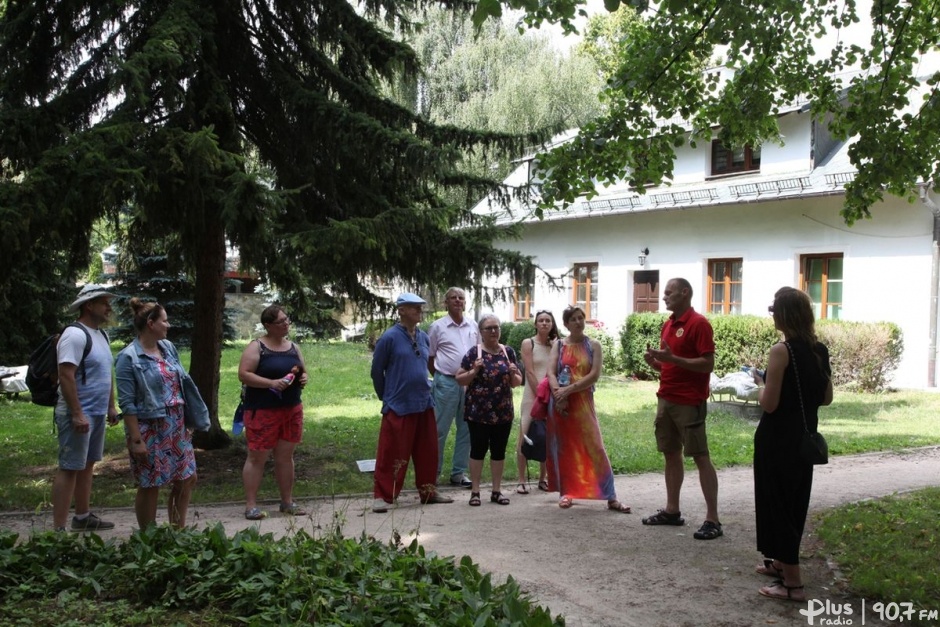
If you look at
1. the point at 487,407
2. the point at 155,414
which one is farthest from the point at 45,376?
the point at 487,407

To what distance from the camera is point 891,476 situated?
30.5ft

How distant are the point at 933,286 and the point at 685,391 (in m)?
12.8

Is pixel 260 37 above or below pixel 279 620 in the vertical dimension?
above

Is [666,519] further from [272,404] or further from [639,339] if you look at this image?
[639,339]

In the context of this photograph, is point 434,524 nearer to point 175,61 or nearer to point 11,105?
point 175,61

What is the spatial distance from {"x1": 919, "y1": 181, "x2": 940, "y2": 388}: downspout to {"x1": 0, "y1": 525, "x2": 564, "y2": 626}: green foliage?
15.0m

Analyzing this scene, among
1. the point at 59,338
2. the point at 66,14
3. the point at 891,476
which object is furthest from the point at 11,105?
the point at 891,476

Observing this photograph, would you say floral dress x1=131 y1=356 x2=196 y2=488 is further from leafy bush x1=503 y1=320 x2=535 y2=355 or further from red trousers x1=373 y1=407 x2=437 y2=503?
leafy bush x1=503 y1=320 x2=535 y2=355

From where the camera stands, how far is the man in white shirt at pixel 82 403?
610 cm

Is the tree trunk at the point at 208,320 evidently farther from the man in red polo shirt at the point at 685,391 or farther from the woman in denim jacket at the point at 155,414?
the man in red polo shirt at the point at 685,391

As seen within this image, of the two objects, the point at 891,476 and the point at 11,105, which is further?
the point at 891,476

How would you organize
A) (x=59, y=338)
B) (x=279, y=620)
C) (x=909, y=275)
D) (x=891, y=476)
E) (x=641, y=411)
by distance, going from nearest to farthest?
(x=279, y=620) → (x=59, y=338) → (x=891, y=476) → (x=641, y=411) → (x=909, y=275)

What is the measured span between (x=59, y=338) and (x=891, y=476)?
8.44 meters

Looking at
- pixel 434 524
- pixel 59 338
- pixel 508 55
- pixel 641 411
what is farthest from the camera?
pixel 508 55
